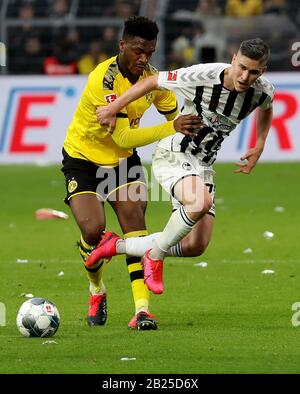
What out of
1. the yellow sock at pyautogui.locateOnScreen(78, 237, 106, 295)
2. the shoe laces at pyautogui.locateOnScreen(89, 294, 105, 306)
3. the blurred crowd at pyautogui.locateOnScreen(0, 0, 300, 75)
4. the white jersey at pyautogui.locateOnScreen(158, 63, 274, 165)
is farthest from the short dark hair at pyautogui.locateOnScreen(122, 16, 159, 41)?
the blurred crowd at pyautogui.locateOnScreen(0, 0, 300, 75)

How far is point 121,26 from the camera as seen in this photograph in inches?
904

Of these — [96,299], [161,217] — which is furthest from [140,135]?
[161,217]

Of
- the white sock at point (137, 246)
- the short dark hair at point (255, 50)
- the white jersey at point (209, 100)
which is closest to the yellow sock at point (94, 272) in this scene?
the white sock at point (137, 246)

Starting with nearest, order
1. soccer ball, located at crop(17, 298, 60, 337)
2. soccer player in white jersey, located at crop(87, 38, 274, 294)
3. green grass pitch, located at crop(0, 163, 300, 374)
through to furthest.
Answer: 1. green grass pitch, located at crop(0, 163, 300, 374)
2. soccer ball, located at crop(17, 298, 60, 337)
3. soccer player in white jersey, located at crop(87, 38, 274, 294)

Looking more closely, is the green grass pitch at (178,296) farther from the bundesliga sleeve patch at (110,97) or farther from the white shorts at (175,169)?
the bundesliga sleeve patch at (110,97)

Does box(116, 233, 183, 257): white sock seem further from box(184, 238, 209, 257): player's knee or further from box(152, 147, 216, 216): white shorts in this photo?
box(152, 147, 216, 216): white shorts

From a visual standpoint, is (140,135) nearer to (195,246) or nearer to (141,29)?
(141,29)

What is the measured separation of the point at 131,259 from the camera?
9.12m

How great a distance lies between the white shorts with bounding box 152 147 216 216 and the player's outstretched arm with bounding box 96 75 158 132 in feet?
1.73

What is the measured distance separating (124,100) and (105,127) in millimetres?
561

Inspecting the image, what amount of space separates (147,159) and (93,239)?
37.6ft

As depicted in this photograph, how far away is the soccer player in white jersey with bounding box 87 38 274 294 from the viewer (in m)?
8.51
